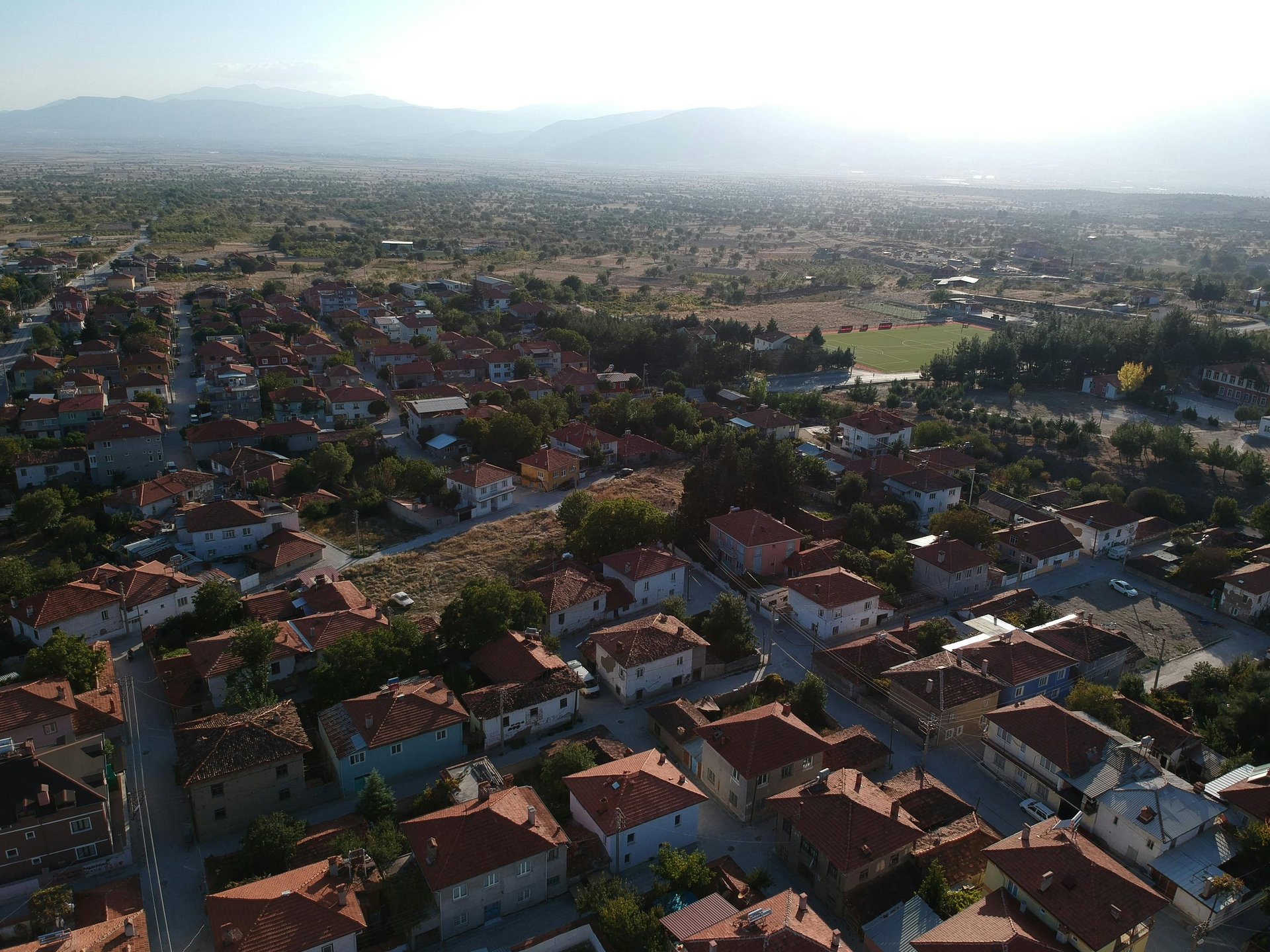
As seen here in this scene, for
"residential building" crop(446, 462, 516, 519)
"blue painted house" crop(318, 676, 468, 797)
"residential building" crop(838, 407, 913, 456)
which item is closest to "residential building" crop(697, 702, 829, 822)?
"blue painted house" crop(318, 676, 468, 797)

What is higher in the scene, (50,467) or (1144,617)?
(50,467)

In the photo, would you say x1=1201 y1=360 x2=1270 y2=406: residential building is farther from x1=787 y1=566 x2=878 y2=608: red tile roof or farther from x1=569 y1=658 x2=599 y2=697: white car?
x1=569 y1=658 x2=599 y2=697: white car

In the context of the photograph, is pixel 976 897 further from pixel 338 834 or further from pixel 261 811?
pixel 261 811

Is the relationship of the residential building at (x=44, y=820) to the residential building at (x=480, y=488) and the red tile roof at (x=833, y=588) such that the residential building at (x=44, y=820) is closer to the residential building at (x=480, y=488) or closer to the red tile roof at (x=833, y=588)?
the residential building at (x=480, y=488)

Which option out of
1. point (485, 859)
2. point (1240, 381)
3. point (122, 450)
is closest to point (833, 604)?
point (485, 859)

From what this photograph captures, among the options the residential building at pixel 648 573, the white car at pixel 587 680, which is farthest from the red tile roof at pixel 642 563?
the white car at pixel 587 680

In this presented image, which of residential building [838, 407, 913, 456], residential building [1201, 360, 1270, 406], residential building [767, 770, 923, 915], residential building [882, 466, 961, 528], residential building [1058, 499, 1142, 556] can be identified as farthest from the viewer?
residential building [1201, 360, 1270, 406]

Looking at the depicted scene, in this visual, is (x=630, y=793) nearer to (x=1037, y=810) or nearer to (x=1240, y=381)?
(x=1037, y=810)
